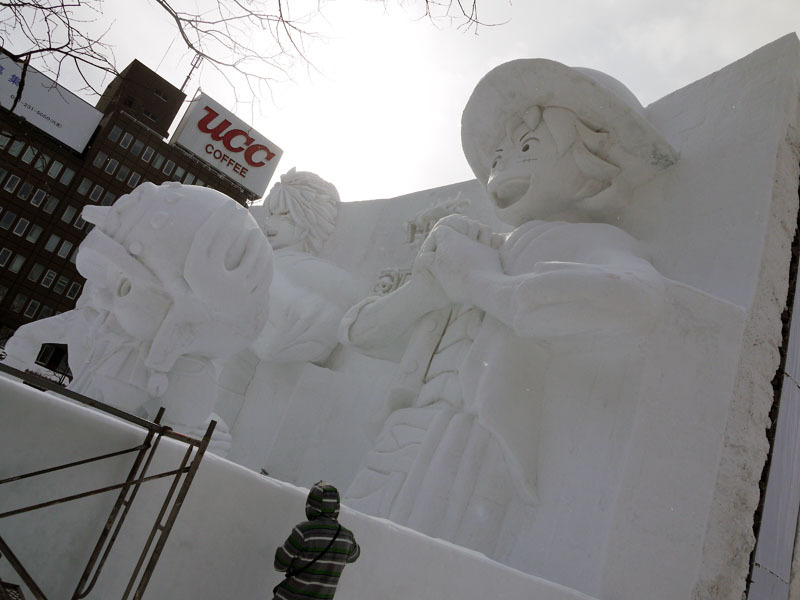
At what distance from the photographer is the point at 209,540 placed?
205 centimetres

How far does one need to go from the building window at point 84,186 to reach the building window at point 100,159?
62cm

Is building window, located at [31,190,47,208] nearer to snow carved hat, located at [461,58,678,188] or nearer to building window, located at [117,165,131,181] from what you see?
building window, located at [117,165,131,181]

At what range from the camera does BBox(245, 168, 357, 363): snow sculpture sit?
16.8 ft

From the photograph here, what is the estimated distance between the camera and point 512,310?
129 inches

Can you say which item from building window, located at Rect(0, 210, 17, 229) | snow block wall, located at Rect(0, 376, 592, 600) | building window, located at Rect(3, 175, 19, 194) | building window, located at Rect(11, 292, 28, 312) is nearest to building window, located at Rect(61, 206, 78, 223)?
building window, located at Rect(0, 210, 17, 229)

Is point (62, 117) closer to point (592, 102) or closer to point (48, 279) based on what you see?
point (48, 279)

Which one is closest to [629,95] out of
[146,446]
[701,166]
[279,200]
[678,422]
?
[701,166]

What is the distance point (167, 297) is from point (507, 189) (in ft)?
6.34

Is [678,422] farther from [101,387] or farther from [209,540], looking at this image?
[101,387]

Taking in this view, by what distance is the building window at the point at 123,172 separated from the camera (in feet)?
86.6

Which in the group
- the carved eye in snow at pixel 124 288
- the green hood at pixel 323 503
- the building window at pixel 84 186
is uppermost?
the building window at pixel 84 186

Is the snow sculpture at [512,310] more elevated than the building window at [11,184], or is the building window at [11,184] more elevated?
the building window at [11,184]

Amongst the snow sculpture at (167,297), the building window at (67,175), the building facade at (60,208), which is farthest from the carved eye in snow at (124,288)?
the building window at (67,175)

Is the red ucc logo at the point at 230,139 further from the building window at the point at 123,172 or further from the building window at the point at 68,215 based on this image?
the building window at the point at 68,215
